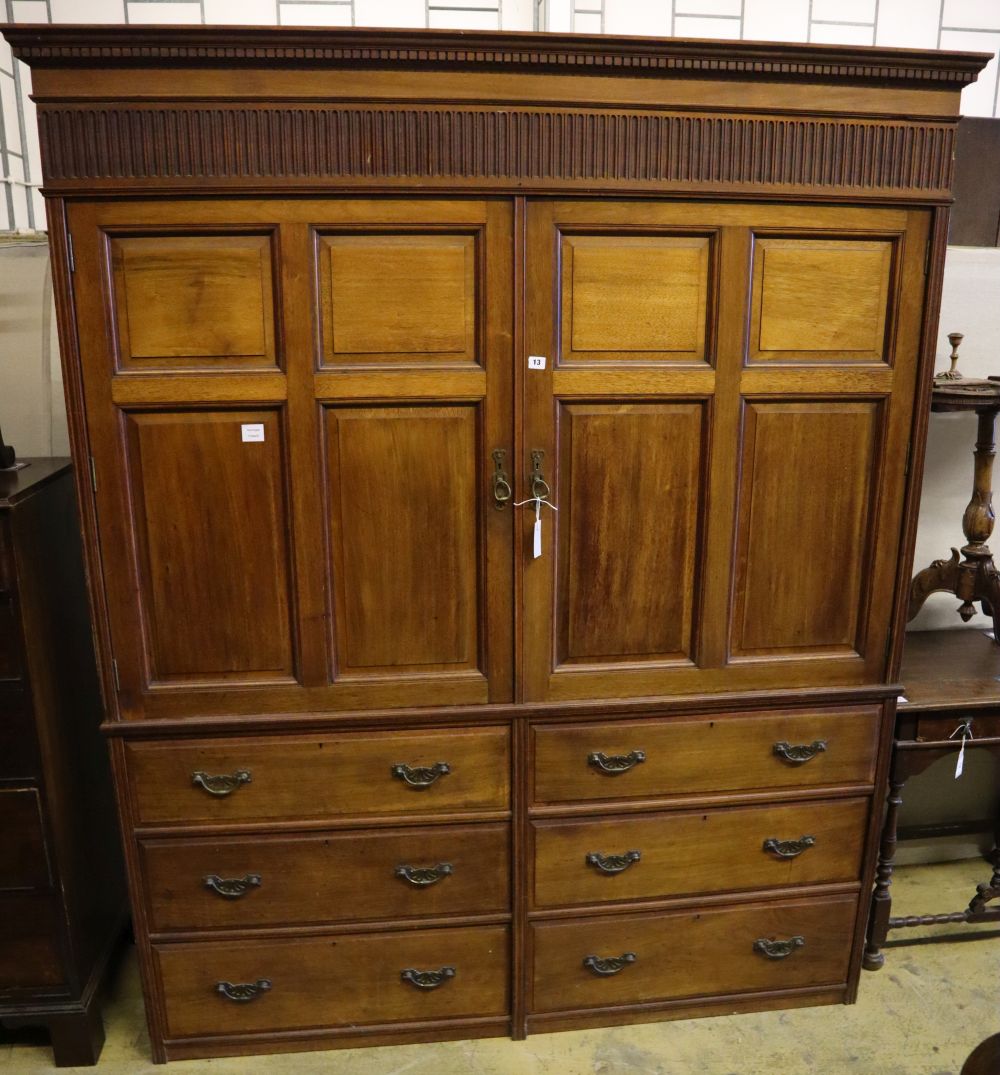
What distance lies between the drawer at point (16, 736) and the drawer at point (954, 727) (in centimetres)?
195

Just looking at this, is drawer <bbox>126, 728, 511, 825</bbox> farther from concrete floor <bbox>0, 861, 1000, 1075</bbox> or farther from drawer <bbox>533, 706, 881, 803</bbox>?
concrete floor <bbox>0, 861, 1000, 1075</bbox>

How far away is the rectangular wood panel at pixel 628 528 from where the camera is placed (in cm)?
168

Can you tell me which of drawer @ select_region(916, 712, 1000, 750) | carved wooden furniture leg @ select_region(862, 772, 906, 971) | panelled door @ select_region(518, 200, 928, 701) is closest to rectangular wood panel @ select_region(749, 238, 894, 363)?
Result: panelled door @ select_region(518, 200, 928, 701)

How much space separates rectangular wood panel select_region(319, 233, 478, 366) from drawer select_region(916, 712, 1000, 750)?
1.39 metres

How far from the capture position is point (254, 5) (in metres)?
2.05

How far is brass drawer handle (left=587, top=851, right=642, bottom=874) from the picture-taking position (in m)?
1.87

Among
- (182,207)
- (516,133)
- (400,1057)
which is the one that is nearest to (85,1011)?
(400,1057)

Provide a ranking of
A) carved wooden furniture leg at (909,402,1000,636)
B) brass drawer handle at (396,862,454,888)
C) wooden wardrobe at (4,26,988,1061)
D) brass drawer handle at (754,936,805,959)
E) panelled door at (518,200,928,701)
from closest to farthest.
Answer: wooden wardrobe at (4,26,988,1061)
panelled door at (518,200,928,701)
brass drawer handle at (396,862,454,888)
brass drawer handle at (754,936,805,959)
carved wooden furniture leg at (909,402,1000,636)

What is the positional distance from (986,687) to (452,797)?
1.34m

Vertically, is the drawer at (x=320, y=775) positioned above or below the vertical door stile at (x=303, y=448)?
below

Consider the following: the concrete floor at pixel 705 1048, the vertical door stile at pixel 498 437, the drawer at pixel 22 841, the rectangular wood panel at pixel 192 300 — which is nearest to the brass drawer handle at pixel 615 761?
the vertical door stile at pixel 498 437

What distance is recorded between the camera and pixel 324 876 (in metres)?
1.82

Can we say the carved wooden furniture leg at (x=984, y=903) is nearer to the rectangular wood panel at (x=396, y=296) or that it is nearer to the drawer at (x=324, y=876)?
the drawer at (x=324, y=876)

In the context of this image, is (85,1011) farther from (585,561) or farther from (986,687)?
(986,687)
